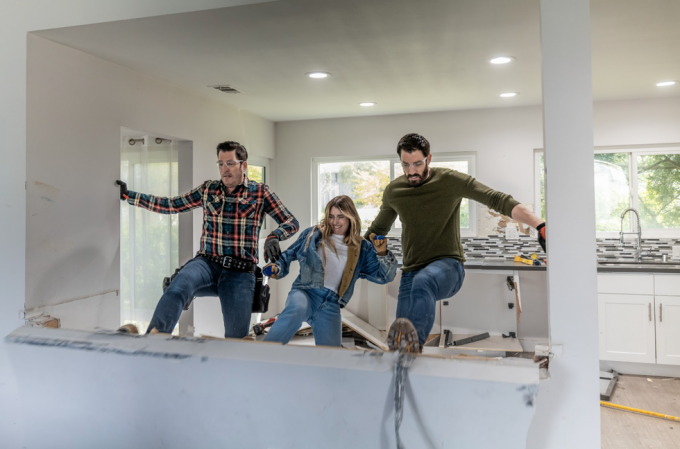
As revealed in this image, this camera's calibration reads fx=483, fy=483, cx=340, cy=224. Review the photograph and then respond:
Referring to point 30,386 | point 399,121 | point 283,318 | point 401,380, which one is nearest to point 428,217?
point 283,318

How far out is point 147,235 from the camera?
13.8ft

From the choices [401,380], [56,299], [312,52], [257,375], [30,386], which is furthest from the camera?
[312,52]

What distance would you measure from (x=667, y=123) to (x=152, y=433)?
4.79 metres

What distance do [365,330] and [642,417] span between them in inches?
86.1

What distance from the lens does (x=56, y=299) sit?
104 inches

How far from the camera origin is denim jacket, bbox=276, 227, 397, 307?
2.71m

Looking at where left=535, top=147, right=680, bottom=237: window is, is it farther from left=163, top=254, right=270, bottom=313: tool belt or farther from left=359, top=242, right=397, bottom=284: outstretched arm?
left=163, top=254, right=270, bottom=313: tool belt

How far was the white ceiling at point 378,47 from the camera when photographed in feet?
7.63

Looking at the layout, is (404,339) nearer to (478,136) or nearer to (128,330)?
(128,330)

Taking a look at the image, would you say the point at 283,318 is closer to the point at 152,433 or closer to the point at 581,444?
the point at 152,433

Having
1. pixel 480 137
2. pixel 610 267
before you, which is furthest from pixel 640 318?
pixel 480 137

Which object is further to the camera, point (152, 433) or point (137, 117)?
point (137, 117)

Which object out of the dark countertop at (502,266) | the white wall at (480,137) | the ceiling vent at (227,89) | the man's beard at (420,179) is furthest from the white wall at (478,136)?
the man's beard at (420,179)

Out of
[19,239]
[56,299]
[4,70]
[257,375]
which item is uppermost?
[4,70]
